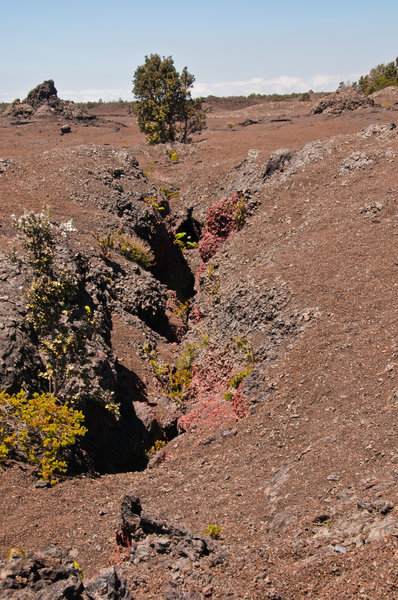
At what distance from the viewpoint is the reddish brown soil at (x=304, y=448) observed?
493 cm

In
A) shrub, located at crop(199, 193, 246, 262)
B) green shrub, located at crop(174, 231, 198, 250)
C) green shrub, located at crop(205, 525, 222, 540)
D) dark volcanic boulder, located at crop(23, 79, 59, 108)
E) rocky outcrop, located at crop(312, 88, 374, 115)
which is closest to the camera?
green shrub, located at crop(205, 525, 222, 540)

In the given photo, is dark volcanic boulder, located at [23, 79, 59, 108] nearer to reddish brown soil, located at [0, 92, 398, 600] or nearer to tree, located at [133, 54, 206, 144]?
tree, located at [133, 54, 206, 144]

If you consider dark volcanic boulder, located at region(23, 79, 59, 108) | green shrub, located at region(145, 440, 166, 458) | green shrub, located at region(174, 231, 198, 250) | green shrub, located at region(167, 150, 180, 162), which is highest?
dark volcanic boulder, located at region(23, 79, 59, 108)

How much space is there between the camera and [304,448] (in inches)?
301

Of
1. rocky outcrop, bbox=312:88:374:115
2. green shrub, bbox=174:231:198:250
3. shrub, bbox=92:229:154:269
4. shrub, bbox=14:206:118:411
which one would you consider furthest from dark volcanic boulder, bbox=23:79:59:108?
shrub, bbox=14:206:118:411

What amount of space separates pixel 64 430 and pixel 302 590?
17.9ft

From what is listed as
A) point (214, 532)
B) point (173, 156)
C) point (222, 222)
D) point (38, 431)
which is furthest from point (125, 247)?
point (173, 156)

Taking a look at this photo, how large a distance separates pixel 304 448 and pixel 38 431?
15.2ft

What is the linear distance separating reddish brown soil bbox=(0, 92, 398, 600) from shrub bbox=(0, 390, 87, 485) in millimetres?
344

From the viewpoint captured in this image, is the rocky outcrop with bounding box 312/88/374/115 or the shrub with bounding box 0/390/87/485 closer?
the shrub with bounding box 0/390/87/485

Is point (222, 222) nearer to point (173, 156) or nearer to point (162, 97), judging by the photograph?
point (173, 156)

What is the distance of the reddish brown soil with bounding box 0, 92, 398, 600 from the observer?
493 centimetres

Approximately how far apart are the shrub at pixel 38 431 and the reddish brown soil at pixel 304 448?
1.13ft

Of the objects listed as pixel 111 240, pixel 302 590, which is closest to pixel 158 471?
pixel 302 590
